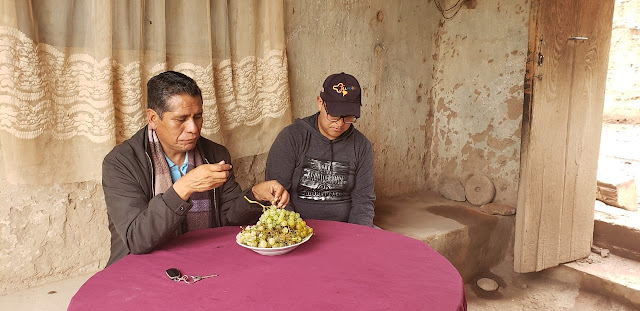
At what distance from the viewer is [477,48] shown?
4344 mm

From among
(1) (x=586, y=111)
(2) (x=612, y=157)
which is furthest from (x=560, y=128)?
(2) (x=612, y=157)

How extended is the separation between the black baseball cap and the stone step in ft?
8.51

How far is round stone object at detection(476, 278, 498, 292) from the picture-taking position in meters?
3.91

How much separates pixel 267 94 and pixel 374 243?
5.47 ft

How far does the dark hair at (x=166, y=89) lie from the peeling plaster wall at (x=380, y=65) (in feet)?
5.42

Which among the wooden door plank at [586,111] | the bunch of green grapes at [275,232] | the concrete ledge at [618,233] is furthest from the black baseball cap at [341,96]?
the concrete ledge at [618,233]

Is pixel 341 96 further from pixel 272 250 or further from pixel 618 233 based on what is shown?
pixel 618 233

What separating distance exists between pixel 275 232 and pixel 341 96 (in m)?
1.08

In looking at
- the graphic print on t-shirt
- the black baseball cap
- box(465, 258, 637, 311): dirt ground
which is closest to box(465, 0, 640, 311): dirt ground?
box(465, 258, 637, 311): dirt ground

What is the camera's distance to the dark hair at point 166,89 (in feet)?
6.31

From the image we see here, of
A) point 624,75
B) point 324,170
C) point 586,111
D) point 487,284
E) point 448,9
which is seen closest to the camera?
point 324,170

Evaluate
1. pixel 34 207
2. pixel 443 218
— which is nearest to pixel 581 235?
pixel 443 218

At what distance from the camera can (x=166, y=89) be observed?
1.92 metres

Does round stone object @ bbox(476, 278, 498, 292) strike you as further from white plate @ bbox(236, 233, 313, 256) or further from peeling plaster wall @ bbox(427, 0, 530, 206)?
white plate @ bbox(236, 233, 313, 256)
